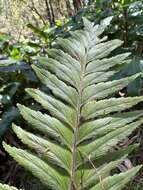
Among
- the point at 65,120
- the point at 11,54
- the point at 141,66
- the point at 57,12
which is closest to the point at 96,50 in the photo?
the point at 65,120

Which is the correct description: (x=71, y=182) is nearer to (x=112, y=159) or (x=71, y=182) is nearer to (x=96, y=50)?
(x=112, y=159)

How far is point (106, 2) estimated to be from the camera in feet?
8.21

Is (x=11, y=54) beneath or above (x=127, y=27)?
beneath

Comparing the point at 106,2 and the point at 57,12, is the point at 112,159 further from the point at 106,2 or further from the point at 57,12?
the point at 57,12

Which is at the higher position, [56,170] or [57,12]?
[56,170]

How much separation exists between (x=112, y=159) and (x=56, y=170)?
0.24 ft

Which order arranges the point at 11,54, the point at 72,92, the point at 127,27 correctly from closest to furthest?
the point at 72,92
the point at 127,27
the point at 11,54

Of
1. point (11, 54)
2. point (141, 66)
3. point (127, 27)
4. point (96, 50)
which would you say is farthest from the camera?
point (11, 54)

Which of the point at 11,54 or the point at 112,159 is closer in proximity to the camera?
the point at 112,159

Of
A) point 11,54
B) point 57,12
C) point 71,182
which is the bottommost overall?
point 57,12

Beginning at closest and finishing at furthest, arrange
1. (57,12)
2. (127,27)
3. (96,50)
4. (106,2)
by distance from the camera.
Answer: (96,50)
(127,27)
(106,2)
(57,12)

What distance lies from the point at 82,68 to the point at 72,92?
0.09 m

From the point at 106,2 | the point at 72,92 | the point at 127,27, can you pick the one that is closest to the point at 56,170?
the point at 72,92

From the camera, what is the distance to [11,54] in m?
2.68
